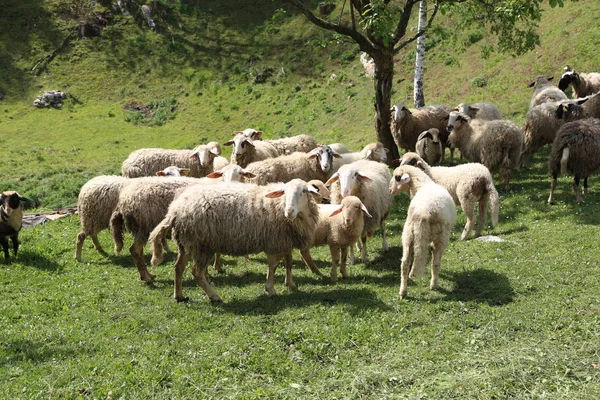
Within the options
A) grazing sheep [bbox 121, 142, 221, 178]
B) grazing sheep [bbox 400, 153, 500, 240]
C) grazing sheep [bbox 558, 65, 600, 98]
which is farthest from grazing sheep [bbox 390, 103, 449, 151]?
grazing sheep [bbox 400, 153, 500, 240]

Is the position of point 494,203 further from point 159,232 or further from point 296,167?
point 159,232

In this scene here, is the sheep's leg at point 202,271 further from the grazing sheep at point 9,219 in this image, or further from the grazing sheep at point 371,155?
the grazing sheep at point 371,155

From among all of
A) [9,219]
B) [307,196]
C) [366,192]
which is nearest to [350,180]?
[366,192]

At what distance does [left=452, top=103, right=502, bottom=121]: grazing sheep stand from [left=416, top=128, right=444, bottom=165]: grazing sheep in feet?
3.95

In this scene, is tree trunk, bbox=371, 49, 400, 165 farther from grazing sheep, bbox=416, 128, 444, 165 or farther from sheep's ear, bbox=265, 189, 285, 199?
sheep's ear, bbox=265, 189, 285, 199

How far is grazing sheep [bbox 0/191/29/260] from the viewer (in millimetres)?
11398

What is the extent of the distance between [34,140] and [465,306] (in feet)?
94.2

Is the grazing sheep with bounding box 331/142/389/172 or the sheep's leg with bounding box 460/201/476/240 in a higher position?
the grazing sheep with bounding box 331/142/389/172

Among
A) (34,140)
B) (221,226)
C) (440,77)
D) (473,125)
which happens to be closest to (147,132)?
(34,140)

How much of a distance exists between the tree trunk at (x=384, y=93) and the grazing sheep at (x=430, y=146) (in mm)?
876

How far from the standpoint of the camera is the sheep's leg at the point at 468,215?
1095 centimetres

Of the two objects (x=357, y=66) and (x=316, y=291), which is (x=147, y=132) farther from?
(x=316, y=291)

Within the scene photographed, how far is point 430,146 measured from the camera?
16.6 metres

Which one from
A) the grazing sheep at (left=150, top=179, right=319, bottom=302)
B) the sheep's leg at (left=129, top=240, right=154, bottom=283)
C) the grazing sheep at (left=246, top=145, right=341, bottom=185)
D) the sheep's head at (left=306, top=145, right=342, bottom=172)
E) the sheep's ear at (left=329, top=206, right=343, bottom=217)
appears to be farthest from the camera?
the grazing sheep at (left=246, top=145, right=341, bottom=185)
